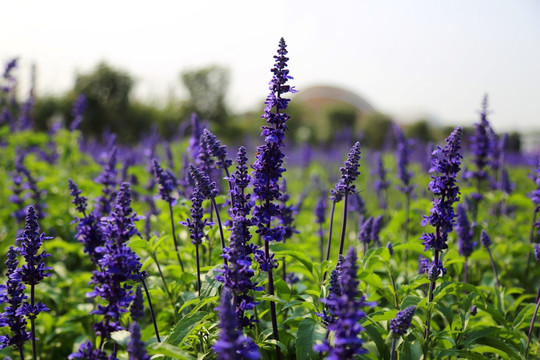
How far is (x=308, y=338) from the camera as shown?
3074mm

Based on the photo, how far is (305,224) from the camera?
32.4 ft

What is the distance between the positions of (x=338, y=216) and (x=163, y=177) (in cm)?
542

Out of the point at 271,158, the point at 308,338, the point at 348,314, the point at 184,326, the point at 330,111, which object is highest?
the point at 330,111

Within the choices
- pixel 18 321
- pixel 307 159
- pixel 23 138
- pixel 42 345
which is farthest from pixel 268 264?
pixel 307 159

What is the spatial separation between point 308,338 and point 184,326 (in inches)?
34.1

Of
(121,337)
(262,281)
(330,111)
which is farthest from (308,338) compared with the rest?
(330,111)

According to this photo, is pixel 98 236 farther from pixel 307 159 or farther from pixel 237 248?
pixel 307 159

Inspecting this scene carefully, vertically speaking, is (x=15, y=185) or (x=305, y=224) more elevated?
(x=15, y=185)

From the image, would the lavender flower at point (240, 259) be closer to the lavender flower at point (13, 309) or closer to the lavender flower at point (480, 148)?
the lavender flower at point (13, 309)

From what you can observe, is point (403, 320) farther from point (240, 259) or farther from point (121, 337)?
point (121, 337)

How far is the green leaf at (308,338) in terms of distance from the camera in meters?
3.01

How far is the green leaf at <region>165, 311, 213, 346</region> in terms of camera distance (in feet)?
9.27

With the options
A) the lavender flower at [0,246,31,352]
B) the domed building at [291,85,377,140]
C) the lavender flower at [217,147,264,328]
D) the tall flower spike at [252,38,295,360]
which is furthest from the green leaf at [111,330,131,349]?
the domed building at [291,85,377,140]

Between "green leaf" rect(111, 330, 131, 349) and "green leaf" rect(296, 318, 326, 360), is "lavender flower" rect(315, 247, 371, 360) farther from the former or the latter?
"green leaf" rect(111, 330, 131, 349)
